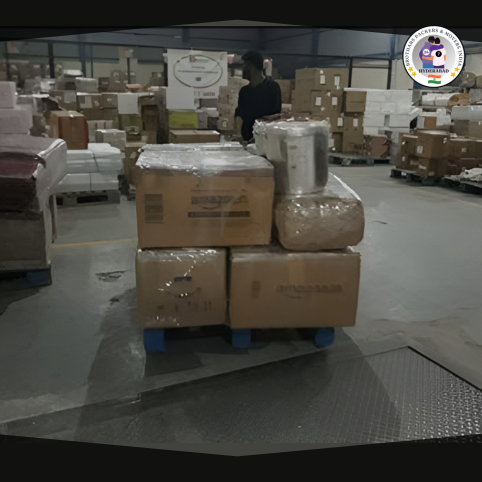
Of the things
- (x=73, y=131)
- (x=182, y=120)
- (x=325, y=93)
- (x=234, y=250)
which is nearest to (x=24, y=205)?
(x=234, y=250)

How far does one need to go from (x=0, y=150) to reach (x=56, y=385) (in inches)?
73.3

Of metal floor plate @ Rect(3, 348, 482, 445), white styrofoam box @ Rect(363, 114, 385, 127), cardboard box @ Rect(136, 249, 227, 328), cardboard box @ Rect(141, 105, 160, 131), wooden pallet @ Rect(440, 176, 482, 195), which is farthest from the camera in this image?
white styrofoam box @ Rect(363, 114, 385, 127)

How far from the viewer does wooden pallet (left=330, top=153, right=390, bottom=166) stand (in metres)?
10.8

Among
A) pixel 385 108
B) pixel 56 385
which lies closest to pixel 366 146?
pixel 385 108

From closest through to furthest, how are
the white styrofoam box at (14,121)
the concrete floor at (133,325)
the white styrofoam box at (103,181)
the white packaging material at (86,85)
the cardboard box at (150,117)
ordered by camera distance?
the concrete floor at (133,325), the white styrofoam box at (14,121), the white styrofoam box at (103,181), the cardboard box at (150,117), the white packaging material at (86,85)

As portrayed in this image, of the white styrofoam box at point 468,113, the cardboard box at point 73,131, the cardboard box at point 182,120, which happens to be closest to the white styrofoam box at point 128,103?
the cardboard box at point 182,120

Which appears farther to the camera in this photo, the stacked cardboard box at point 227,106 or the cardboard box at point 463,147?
the stacked cardboard box at point 227,106

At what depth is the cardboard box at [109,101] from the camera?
8711 mm

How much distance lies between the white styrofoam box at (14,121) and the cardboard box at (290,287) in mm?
3419

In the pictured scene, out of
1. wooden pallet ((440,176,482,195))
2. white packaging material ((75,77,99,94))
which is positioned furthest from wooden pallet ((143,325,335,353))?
white packaging material ((75,77,99,94))

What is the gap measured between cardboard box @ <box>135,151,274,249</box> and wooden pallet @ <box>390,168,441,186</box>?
6.42 metres

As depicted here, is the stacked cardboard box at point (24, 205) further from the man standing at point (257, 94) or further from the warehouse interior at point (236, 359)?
the man standing at point (257, 94)

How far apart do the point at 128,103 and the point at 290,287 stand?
6.77 metres

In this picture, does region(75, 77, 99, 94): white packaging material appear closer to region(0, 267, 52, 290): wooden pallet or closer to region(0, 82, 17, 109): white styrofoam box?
region(0, 82, 17, 109): white styrofoam box
